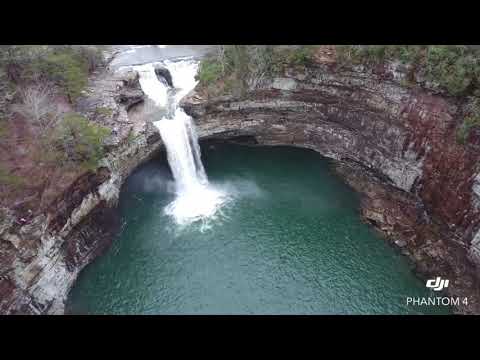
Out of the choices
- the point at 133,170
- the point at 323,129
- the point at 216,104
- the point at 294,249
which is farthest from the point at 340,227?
the point at 133,170

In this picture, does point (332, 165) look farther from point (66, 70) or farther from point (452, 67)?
point (66, 70)

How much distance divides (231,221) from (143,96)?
18.7 meters

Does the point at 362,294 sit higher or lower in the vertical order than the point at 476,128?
lower

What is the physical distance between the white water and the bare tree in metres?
9.74

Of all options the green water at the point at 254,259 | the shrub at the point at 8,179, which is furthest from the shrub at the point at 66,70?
the shrub at the point at 8,179

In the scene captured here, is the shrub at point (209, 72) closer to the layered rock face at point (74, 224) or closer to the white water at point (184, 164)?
the white water at point (184, 164)

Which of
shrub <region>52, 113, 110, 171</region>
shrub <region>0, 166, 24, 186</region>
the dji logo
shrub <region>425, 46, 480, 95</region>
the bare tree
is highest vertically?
shrub <region>425, 46, 480, 95</region>

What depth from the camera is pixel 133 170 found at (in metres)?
36.0

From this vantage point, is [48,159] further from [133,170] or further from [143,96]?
[143,96]

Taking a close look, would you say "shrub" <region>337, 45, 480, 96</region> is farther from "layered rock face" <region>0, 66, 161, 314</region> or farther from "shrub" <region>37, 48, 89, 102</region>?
"shrub" <region>37, 48, 89, 102</region>

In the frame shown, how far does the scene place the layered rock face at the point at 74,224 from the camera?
24109 mm

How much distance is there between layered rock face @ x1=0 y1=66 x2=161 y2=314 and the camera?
2411 cm

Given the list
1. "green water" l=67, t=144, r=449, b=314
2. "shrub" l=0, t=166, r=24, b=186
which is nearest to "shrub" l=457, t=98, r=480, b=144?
"green water" l=67, t=144, r=449, b=314

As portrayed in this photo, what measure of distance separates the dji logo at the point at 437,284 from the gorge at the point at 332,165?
1.65 ft
